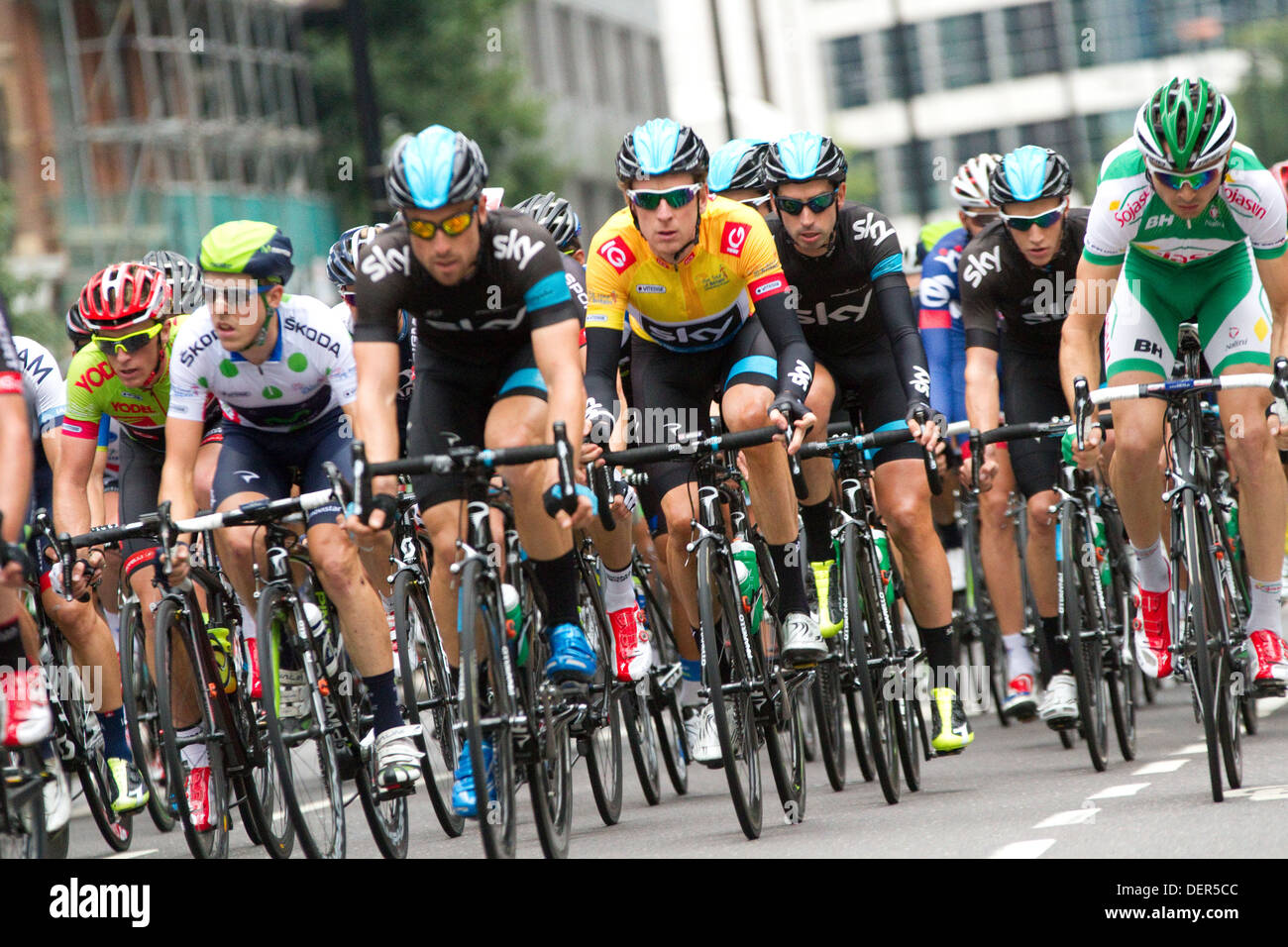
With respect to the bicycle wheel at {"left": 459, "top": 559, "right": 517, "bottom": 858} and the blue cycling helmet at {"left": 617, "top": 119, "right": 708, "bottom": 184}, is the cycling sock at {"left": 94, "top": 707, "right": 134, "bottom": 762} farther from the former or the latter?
the blue cycling helmet at {"left": 617, "top": 119, "right": 708, "bottom": 184}

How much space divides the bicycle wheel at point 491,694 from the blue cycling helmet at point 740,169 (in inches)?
167

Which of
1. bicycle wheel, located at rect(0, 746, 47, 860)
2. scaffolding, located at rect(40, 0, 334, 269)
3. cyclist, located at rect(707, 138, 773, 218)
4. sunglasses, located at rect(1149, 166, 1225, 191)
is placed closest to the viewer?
bicycle wheel, located at rect(0, 746, 47, 860)

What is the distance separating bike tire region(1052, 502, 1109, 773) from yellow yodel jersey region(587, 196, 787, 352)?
193 cm

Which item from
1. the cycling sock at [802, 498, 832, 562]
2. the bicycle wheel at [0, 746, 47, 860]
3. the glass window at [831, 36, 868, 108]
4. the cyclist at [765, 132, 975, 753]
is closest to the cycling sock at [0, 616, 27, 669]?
the bicycle wheel at [0, 746, 47, 860]

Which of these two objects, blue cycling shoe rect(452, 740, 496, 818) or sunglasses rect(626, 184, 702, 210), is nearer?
blue cycling shoe rect(452, 740, 496, 818)

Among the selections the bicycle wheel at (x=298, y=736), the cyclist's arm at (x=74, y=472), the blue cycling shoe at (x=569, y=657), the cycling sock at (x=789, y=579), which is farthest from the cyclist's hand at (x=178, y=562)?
the cycling sock at (x=789, y=579)

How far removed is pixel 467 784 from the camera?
6938 mm

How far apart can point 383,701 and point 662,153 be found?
2.35 metres

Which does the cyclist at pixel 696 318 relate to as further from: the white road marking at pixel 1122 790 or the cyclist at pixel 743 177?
the cyclist at pixel 743 177

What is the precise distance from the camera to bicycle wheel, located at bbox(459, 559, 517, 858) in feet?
21.2

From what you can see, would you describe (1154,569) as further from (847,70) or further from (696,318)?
(847,70)

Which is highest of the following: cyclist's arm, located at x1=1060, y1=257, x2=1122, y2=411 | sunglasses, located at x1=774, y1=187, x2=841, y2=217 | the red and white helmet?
sunglasses, located at x1=774, y1=187, x2=841, y2=217
